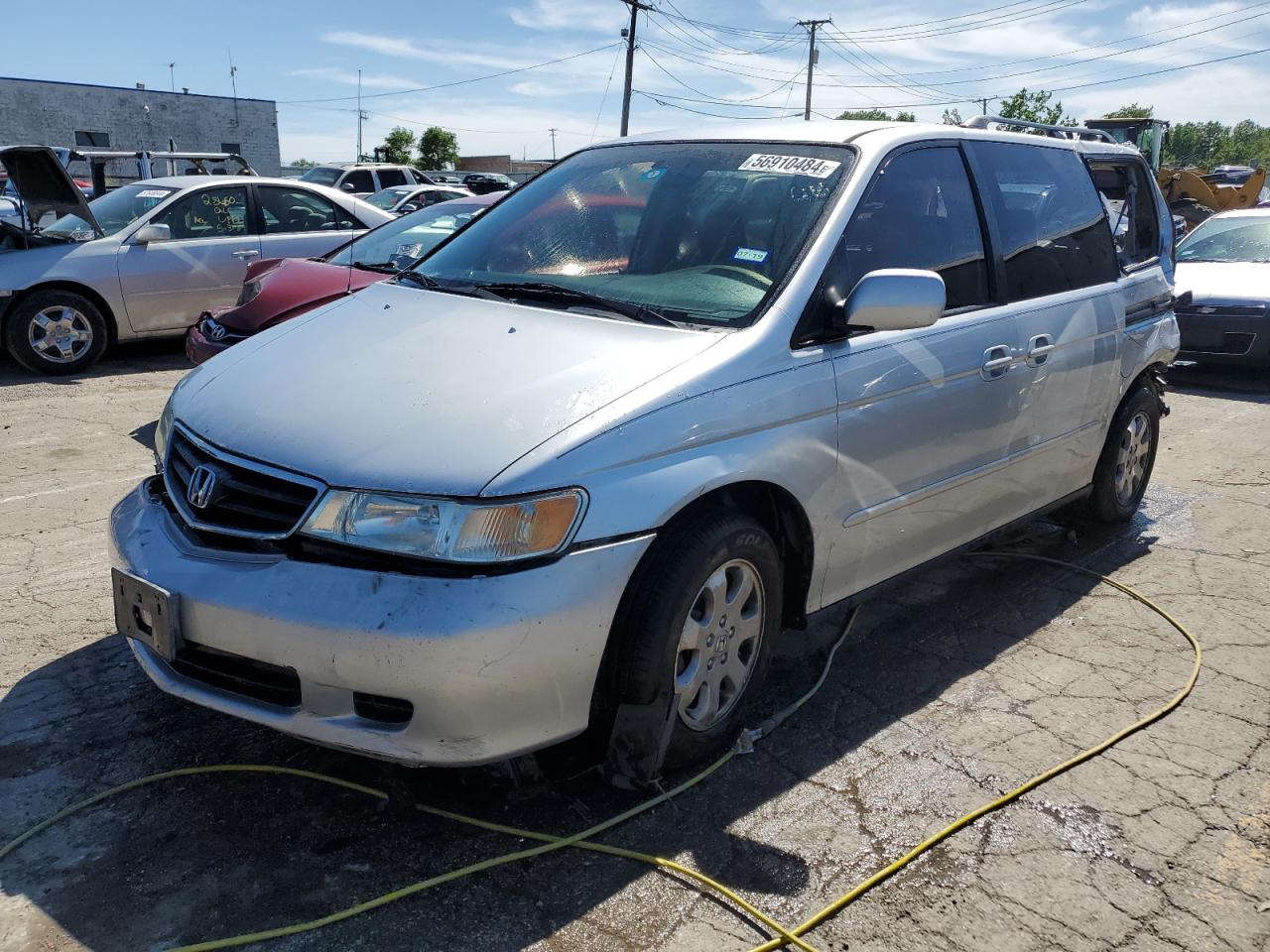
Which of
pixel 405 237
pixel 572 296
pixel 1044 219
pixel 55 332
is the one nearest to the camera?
pixel 572 296

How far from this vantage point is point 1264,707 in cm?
362

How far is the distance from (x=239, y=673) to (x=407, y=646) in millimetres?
554

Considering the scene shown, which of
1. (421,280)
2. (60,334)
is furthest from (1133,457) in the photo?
(60,334)

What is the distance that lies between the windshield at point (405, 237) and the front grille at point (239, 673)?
4.60 meters

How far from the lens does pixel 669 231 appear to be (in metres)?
3.48

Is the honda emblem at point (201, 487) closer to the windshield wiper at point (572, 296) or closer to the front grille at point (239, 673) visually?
the front grille at point (239, 673)

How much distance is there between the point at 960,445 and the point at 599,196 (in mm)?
1566

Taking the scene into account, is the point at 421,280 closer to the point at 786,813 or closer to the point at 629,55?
the point at 786,813

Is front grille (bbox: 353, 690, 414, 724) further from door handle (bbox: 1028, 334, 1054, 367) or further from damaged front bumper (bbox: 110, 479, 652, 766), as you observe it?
door handle (bbox: 1028, 334, 1054, 367)

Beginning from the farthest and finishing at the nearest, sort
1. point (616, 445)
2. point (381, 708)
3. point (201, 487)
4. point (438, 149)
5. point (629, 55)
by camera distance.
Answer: point (438, 149) → point (629, 55) → point (201, 487) → point (616, 445) → point (381, 708)

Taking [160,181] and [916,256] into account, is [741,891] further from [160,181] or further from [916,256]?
[160,181]

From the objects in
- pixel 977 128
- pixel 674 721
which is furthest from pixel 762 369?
pixel 977 128

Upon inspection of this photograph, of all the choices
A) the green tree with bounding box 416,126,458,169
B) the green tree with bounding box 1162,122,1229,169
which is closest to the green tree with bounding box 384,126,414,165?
the green tree with bounding box 416,126,458,169

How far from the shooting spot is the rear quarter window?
13.4 ft
